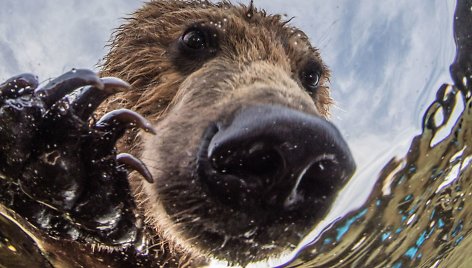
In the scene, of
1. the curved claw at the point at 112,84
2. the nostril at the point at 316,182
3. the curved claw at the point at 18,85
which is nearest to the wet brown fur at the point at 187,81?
the nostril at the point at 316,182

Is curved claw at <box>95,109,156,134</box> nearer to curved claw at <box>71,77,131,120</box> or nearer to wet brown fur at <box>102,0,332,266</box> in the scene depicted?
curved claw at <box>71,77,131,120</box>

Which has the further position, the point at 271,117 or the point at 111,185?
the point at 111,185

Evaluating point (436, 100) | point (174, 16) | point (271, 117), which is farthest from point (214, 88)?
point (436, 100)

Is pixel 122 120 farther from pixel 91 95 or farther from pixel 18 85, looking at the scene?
pixel 18 85

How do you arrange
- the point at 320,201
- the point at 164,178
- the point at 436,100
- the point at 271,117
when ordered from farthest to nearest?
the point at 436,100
the point at 164,178
the point at 320,201
the point at 271,117

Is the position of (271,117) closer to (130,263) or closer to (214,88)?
(214,88)

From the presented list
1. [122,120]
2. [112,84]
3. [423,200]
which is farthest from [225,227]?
[423,200]

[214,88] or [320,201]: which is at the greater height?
[214,88]
